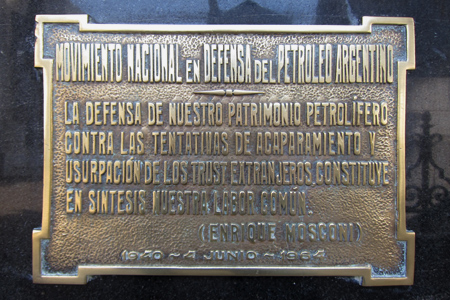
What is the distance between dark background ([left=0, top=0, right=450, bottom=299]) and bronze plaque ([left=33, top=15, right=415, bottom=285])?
5.5 inches

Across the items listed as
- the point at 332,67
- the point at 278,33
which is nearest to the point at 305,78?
the point at 332,67

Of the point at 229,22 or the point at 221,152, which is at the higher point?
the point at 229,22

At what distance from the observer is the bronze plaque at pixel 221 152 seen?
6.03 feet

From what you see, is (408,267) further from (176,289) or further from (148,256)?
(148,256)

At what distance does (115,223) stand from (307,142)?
1.36 m

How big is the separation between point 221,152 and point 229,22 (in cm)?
90

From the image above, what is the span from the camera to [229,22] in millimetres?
1940

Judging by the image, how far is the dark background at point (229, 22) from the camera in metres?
1.92

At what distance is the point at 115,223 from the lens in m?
1.85

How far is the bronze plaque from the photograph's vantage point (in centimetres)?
184

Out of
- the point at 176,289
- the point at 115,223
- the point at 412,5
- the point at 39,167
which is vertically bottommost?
the point at 176,289

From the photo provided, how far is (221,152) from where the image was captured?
1841 mm

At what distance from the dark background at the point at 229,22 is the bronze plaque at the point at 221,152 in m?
0.14

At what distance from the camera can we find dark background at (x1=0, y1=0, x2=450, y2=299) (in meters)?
1.92
